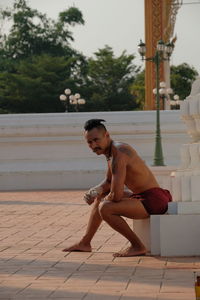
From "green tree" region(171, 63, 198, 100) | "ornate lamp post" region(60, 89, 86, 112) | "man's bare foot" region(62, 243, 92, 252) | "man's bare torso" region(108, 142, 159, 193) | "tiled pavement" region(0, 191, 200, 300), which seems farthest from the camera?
"green tree" region(171, 63, 198, 100)

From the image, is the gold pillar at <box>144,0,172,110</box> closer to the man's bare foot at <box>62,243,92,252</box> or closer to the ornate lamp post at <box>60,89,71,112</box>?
the ornate lamp post at <box>60,89,71,112</box>

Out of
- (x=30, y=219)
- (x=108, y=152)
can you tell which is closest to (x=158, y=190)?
(x=108, y=152)

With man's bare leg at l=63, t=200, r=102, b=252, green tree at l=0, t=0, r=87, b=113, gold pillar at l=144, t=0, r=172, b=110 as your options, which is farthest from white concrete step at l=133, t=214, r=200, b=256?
green tree at l=0, t=0, r=87, b=113

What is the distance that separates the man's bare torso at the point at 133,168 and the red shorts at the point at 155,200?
0.04m

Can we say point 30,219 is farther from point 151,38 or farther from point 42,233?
point 151,38

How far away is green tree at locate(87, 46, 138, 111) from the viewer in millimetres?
60922

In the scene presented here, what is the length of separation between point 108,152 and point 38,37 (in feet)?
200

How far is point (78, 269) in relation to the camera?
682 centimetres

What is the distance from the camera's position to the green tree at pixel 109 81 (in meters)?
60.9

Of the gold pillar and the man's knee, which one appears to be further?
the gold pillar

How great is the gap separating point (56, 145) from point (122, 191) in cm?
1249

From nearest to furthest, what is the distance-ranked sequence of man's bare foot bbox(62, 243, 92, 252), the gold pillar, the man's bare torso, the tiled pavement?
the tiled pavement
the man's bare torso
man's bare foot bbox(62, 243, 92, 252)
the gold pillar

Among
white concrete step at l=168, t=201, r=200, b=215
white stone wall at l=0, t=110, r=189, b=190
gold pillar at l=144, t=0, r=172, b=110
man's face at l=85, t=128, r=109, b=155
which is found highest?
gold pillar at l=144, t=0, r=172, b=110

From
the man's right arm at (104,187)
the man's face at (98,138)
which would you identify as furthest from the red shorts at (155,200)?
the man's face at (98,138)
